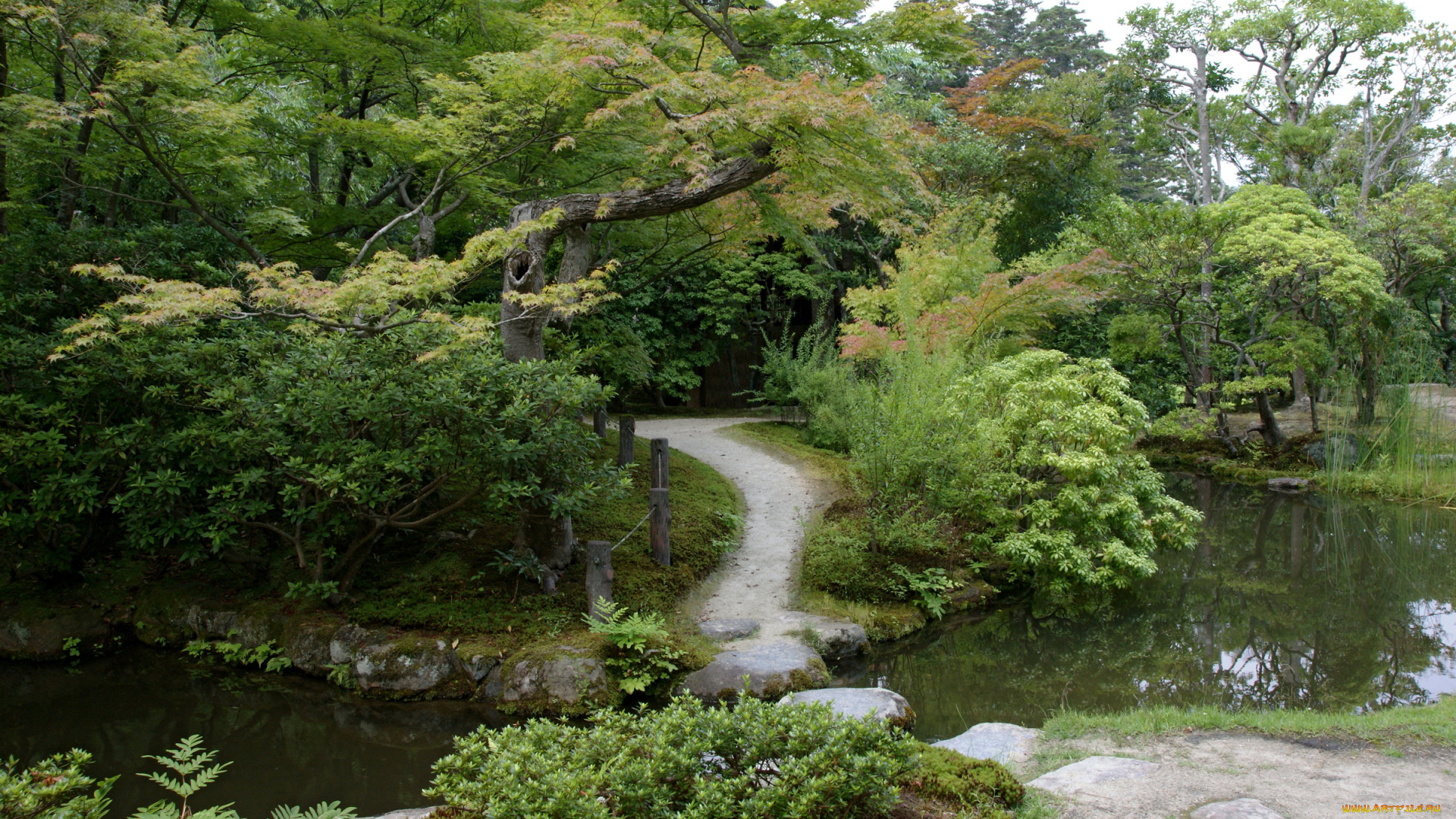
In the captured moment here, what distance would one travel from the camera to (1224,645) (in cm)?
591

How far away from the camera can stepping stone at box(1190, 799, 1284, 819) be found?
2.58 metres

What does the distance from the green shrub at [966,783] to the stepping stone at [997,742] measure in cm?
59

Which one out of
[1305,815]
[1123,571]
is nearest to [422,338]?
[1305,815]

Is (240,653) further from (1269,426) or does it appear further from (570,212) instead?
(1269,426)

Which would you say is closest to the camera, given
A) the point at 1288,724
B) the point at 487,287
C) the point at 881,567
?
the point at 1288,724

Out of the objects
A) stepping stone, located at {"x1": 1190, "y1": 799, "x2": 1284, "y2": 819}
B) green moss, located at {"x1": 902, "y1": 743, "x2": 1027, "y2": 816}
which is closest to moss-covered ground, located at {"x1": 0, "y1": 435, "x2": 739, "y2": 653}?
green moss, located at {"x1": 902, "y1": 743, "x2": 1027, "y2": 816}

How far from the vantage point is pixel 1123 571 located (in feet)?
22.9

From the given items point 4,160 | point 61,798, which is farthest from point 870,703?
point 4,160

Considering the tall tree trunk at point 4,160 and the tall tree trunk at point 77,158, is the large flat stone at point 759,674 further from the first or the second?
the tall tree trunk at point 4,160

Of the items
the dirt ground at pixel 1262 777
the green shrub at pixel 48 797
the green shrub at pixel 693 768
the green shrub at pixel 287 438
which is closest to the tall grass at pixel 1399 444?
the dirt ground at pixel 1262 777

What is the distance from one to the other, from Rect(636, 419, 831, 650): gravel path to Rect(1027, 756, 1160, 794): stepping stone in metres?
2.53

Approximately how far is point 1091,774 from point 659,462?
14.3 ft

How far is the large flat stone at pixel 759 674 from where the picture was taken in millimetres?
4832

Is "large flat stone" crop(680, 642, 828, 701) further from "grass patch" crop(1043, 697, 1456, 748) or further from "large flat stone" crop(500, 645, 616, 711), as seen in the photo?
"grass patch" crop(1043, 697, 1456, 748)
